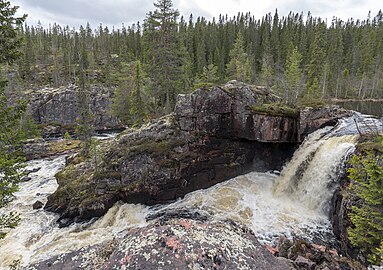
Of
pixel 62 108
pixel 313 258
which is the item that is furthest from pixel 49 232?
pixel 62 108

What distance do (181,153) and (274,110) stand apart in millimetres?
9160

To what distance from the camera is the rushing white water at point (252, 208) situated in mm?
16297

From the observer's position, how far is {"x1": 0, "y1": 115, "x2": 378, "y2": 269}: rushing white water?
53.5ft

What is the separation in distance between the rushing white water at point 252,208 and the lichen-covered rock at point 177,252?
10.4 m

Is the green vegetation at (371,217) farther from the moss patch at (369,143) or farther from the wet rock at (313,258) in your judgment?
the moss patch at (369,143)

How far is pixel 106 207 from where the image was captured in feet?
67.8

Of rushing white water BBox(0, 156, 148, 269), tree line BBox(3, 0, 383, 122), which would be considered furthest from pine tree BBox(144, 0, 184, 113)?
rushing white water BBox(0, 156, 148, 269)

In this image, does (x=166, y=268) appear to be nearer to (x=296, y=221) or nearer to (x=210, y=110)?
(x=296, y=221)

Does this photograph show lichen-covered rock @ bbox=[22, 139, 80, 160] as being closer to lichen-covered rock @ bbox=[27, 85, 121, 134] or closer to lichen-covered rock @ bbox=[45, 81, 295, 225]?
lichen-covered rock @ bbox=[45, 81, 295, 225]

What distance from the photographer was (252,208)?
19156 millimetres

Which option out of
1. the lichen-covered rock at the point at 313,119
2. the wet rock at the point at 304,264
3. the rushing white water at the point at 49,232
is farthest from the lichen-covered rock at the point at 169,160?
the wet rock at the point at 304,264

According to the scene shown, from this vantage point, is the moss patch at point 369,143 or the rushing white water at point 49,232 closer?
the moss patch at point 369,143

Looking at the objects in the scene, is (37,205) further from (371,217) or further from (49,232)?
(371,217)

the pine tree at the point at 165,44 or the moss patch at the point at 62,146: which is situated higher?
the pine tree at the point at 165,44
